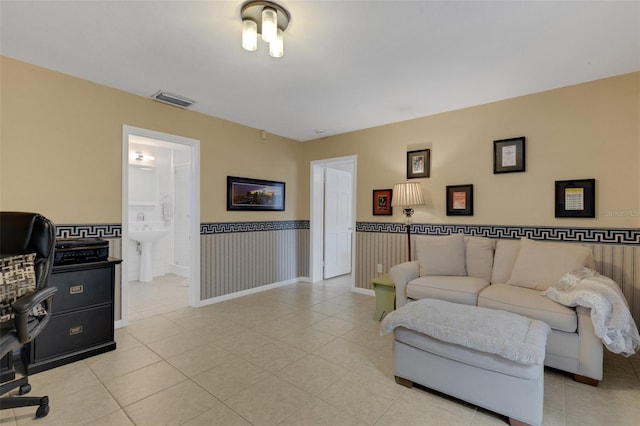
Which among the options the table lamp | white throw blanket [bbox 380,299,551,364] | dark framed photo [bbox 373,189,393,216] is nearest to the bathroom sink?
dark framed photo [bbox 373,189,393,216]

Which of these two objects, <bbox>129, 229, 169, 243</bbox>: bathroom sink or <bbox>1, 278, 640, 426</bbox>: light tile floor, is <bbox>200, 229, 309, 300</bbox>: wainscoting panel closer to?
<bbox>1, 278, 640, 426</bbox>: light tile floor

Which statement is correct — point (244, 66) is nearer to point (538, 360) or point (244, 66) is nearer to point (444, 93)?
point (444, 93)

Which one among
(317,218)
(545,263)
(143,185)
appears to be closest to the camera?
(545,263)

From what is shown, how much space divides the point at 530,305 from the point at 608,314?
1.38ft

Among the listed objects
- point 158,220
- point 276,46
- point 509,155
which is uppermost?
point 276,46

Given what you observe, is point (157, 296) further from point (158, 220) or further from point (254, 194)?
point (254, 194)

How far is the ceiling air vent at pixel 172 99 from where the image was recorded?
3.13m

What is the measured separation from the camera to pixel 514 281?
8.86ft

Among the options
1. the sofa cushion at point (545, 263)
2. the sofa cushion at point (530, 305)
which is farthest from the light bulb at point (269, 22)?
the sofa cushion at point (545, 263)

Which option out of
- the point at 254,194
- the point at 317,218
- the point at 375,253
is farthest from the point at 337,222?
the point at 254,194

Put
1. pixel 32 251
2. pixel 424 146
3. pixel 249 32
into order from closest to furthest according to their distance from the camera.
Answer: pixel 32 251 < pixel 249 32 < pixel 424 146

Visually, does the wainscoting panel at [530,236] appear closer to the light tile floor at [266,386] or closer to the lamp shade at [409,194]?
the lamp shade at [409,194]

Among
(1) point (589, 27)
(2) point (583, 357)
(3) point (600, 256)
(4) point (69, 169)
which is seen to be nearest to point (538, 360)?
(2) point (583, 357)

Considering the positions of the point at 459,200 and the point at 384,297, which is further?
the point at 459,200
